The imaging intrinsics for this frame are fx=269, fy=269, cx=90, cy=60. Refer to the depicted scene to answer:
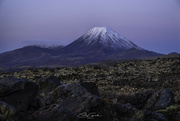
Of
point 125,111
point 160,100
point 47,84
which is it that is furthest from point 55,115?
point 47,84

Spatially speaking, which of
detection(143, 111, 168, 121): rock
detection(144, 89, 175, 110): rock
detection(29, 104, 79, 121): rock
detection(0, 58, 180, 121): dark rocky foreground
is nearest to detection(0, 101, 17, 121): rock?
detection(0, 58, 180, 121): dark rocky foreground

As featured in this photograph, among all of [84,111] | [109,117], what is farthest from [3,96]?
[109,117]

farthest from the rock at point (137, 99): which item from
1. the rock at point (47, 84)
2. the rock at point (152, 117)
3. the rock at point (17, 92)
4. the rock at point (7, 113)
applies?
the rock at point (7, 113)

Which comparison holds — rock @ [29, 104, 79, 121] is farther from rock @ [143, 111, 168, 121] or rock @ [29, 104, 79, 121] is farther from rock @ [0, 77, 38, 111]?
rock @ [143, 111, 168, 121]

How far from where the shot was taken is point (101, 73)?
2738 centimetres

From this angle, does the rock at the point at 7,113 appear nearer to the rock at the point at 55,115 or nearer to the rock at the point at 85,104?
the rock at the point at 55,115

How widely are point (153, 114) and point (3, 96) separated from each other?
435cm

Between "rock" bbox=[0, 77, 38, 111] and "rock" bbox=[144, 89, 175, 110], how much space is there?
424 cm

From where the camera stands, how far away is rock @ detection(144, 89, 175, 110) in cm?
946

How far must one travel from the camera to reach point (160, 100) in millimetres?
9680

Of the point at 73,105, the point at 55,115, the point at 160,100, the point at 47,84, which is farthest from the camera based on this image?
the point at 47,84

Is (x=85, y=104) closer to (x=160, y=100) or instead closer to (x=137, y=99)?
(x=160, y=100)

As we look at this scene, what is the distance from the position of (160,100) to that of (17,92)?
16.4 ft

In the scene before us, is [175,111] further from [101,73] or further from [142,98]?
[101,73]
